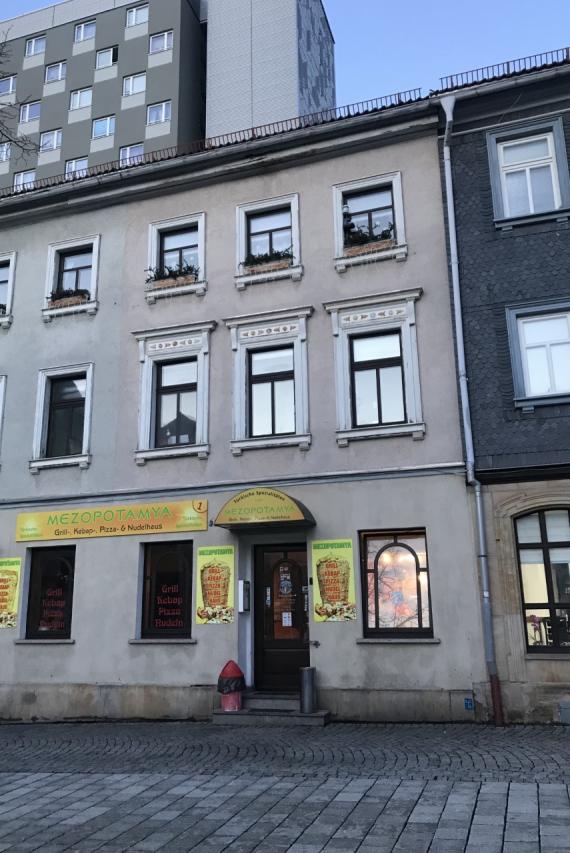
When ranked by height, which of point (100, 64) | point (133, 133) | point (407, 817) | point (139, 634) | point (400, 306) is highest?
point (100, 64)

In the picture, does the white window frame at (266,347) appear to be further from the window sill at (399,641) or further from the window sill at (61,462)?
the window sill at (399,641)

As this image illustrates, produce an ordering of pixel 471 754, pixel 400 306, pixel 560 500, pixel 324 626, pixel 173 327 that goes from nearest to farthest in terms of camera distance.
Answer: pixel 471 754
pixel 560 500
pixel 324 626
pixel 400 306
pixel 173 327

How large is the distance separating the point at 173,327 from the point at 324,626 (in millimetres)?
6680

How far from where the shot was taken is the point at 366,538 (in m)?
12.6

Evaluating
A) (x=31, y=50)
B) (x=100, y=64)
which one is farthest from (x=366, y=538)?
(x=31, y=50)

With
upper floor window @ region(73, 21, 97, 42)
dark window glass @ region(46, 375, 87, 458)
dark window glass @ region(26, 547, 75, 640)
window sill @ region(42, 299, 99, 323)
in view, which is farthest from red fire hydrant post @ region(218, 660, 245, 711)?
upper floor window @ region(73, 21, 97, 42)

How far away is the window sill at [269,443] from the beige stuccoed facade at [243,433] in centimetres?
4

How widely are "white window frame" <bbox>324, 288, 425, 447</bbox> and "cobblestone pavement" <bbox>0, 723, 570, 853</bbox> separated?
4925mm

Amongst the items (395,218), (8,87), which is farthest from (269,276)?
(8,87)

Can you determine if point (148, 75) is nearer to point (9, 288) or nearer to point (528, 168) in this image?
point (9, 288)

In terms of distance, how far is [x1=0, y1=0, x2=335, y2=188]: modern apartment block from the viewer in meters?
32.8

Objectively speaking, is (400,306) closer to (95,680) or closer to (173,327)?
(173,327)

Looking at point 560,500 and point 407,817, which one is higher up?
point 560,500

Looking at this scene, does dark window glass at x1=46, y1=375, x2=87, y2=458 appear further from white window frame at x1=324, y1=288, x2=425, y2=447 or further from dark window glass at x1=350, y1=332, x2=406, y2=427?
dark window glass at x1=350, y1=332, x2=406, y2=427
